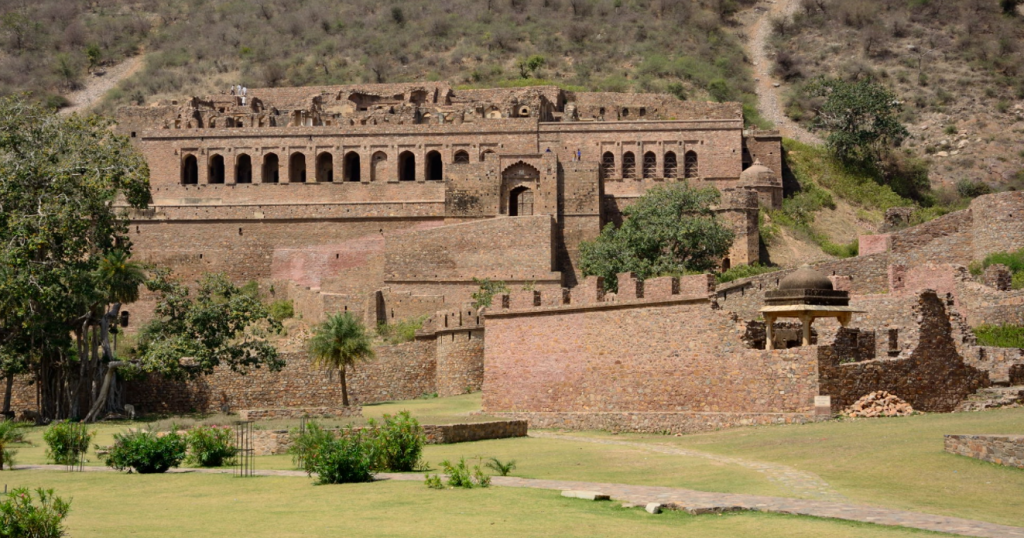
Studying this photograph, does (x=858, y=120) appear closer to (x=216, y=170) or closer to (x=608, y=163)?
(x=608, y=163)

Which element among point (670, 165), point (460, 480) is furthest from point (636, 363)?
point (670, 165)

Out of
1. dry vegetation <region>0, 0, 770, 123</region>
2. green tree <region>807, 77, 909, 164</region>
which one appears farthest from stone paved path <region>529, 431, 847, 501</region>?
dry vegetation <region>0, 0, 770, 123</region>

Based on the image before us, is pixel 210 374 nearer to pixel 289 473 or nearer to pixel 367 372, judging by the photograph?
pixel 367 372

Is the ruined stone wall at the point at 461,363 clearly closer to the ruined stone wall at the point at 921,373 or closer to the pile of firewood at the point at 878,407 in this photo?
the ruined stone wall at the point at 921,373

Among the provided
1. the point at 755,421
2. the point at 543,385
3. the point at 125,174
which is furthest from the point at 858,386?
the point at 125,174

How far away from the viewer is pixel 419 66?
8275cm

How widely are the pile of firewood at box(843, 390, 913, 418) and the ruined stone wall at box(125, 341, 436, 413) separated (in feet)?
58.5

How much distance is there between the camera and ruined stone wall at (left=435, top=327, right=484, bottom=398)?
121 ft

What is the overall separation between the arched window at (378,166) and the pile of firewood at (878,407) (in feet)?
122

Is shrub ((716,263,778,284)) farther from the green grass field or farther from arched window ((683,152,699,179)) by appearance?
the green grass field

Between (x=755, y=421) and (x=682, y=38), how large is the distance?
210 feet

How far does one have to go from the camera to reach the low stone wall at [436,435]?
2373 centimetres

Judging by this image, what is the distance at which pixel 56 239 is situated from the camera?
36156 millimetres

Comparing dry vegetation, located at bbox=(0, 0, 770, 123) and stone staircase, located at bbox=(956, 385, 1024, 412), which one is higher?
dry vegetation, located at bbox=(0, 0, 770, 123)
